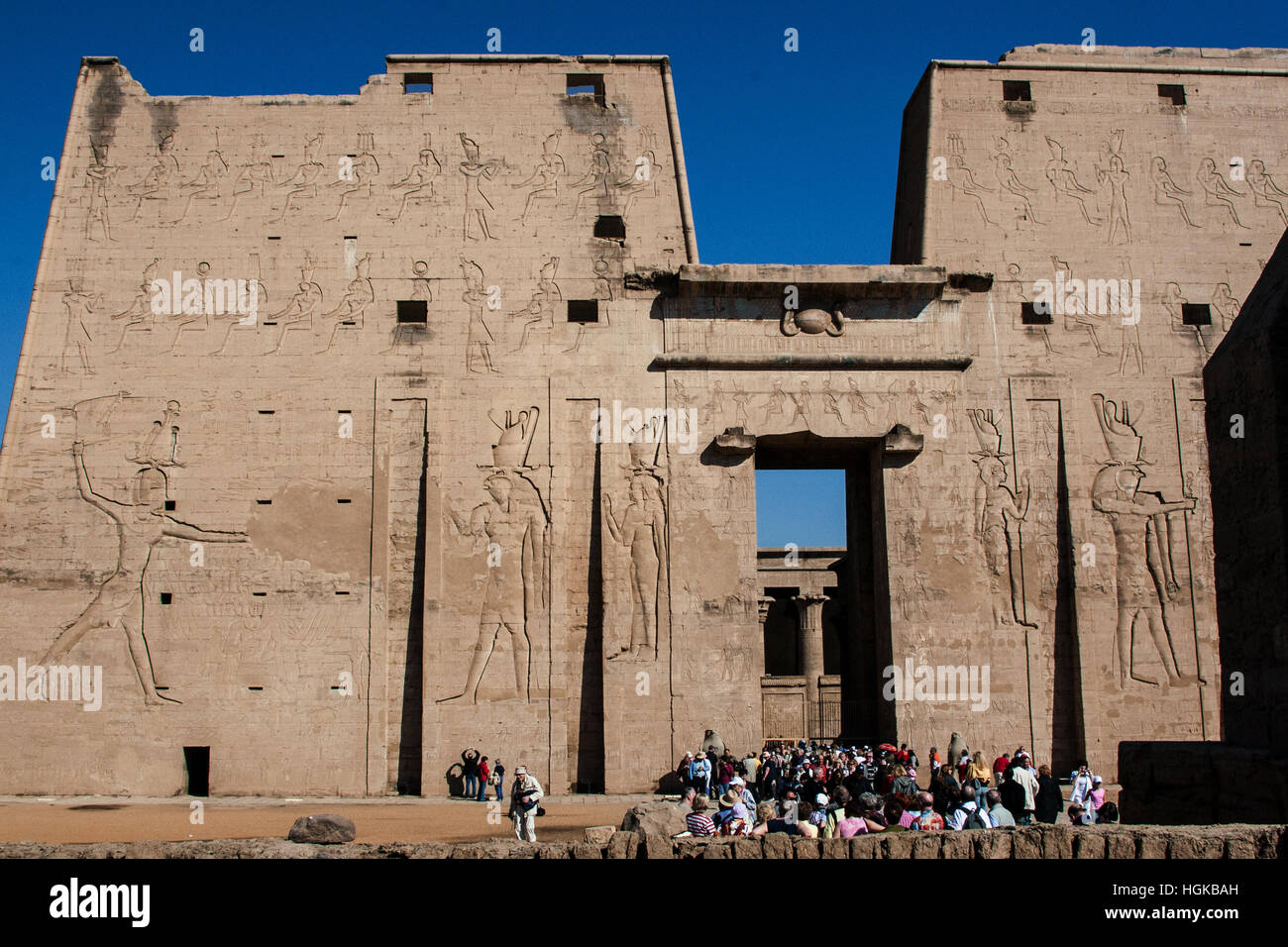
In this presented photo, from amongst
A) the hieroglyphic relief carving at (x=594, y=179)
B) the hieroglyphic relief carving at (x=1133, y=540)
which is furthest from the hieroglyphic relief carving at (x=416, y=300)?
the hieroglyphic relief carving at (x=1133, y=540)

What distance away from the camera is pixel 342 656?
58.3 feet

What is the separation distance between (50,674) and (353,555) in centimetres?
493

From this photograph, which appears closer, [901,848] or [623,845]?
[901,848]

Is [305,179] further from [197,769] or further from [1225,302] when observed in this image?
[1225,302]

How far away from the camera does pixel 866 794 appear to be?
953 cm

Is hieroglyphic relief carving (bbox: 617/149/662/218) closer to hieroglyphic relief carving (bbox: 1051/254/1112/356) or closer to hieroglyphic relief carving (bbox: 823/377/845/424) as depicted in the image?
hieroglyphic relief carving (bbox: 823/377/845/424)

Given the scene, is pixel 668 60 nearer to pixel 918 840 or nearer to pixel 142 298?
pixel 142 298

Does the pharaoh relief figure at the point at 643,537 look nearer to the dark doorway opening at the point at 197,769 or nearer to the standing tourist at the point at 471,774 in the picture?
the standing tourist at the point at 471,774

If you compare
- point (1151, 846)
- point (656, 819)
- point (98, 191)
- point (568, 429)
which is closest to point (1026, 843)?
point (1151, 846)

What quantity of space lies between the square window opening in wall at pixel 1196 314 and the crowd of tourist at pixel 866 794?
8.39 metres

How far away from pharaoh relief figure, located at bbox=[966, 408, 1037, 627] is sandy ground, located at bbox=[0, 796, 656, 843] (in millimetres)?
6796

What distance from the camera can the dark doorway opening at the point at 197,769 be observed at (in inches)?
690

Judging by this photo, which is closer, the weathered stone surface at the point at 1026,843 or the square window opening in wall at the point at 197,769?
the weathered stone surface at the point at 1026,843

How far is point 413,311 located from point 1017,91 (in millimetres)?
11668
